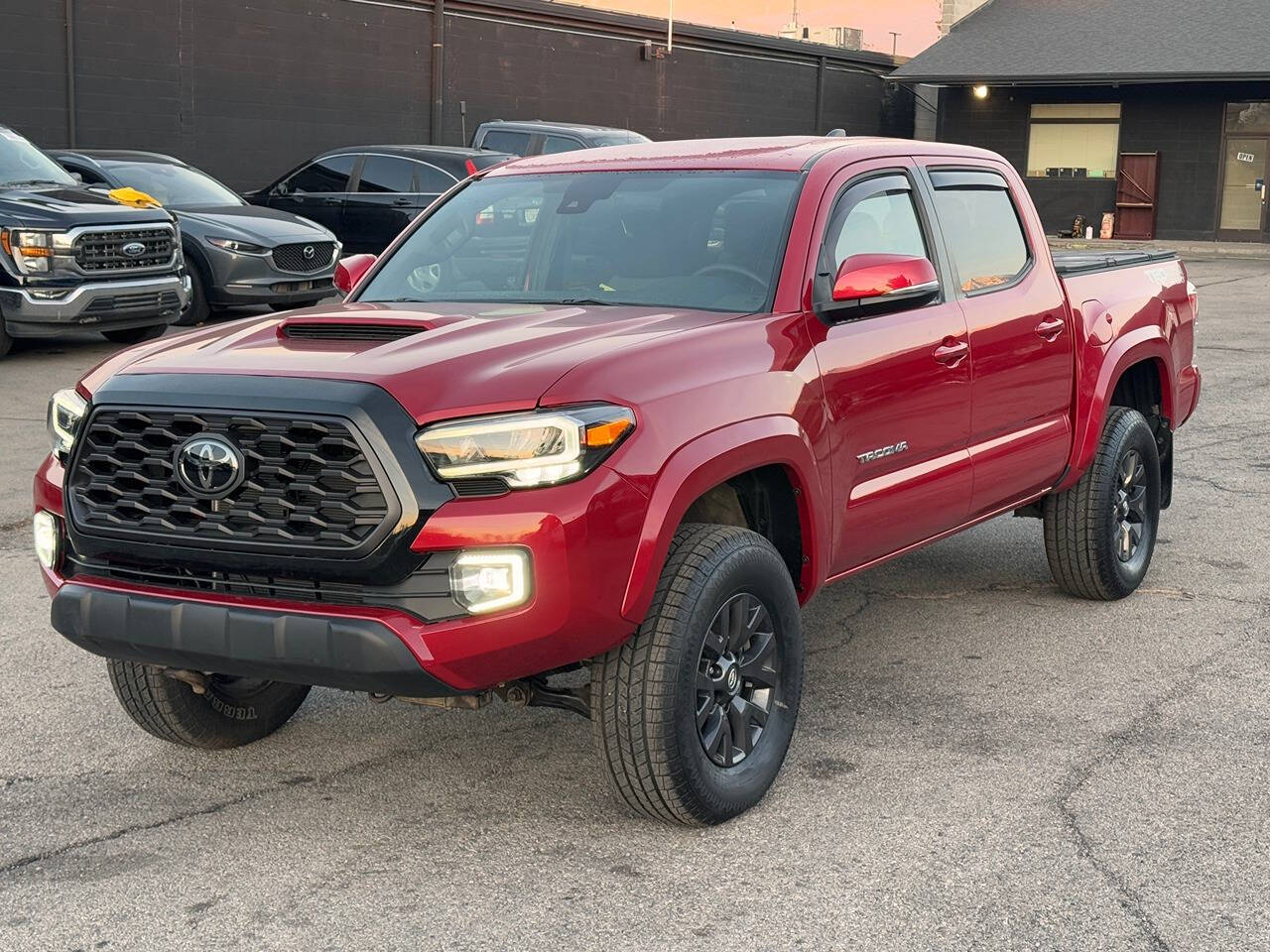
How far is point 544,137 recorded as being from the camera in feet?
67.7

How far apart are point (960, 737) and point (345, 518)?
216cm

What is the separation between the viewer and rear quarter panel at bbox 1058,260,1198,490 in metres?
6.17

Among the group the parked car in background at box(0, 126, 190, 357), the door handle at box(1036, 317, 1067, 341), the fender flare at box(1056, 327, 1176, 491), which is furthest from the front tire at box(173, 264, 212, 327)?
the door handle at box(1036, 317, 1067, 341)

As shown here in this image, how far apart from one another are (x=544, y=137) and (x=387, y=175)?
2.80 meters

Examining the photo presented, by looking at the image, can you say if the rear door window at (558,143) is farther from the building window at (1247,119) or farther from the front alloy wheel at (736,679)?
the building window at (1247,119)

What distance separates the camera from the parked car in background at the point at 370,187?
18.3 metres

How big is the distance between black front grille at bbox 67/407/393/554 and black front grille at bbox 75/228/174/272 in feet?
31.4

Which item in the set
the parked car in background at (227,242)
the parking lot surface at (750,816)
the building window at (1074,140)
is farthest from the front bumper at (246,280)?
the building window at (1074,140)

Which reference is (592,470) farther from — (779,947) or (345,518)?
(779,947)

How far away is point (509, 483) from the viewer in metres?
3.73

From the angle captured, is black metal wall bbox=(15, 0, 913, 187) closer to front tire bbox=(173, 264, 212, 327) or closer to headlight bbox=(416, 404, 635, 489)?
front tire bbox=(173, 264, 212, 327)

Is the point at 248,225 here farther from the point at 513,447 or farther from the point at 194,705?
the point at 513,447

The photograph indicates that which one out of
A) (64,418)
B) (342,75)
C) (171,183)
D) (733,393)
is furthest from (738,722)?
(342,75)

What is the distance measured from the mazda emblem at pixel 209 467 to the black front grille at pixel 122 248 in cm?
978
